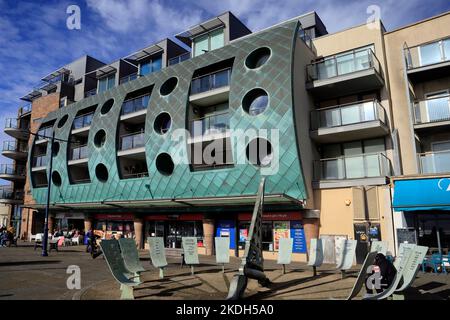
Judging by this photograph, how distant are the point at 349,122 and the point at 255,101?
5.59 meters

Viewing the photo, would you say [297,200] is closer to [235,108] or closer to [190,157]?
[235,108]

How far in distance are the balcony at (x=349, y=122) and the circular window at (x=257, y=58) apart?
4.59m

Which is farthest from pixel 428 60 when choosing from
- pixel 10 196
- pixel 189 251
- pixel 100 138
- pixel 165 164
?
pixel 10 196

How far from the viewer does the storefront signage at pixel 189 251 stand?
12672 millimetres

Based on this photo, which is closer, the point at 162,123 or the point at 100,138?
the point at 162,123

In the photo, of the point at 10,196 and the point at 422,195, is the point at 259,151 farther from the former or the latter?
the point at 10,196

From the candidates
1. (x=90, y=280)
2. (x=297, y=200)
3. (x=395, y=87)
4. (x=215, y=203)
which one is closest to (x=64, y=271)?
(x=90, y=280)

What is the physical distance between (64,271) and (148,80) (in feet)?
59.6

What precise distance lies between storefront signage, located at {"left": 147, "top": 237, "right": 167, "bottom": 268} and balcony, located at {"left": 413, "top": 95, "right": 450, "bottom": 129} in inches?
532

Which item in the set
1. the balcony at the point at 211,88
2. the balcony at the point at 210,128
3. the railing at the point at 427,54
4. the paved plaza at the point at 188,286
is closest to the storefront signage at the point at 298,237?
the paved plaza at the point at 188,286

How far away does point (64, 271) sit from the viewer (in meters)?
13.8

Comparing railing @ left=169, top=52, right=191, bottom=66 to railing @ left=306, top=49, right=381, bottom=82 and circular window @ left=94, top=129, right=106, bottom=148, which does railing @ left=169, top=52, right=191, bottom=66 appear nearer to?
circular window @ left=94, top=129, right=106, bottom=148

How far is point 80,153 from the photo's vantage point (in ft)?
106

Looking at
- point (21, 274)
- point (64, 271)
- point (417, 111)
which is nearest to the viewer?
point (21, 274)
